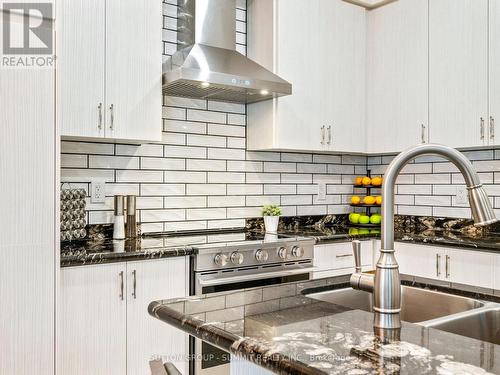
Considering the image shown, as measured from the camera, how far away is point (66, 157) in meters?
2.78

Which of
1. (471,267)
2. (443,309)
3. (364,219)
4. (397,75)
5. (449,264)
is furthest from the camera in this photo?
(364,219)

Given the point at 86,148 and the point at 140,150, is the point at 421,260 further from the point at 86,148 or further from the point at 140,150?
the point at 86,148

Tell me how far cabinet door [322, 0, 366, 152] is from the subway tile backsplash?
14.3 inches

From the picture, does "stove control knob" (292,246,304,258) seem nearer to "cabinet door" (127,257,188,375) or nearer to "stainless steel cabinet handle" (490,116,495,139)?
"cabinet door" (127,257,188,375)

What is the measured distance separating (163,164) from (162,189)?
165mm

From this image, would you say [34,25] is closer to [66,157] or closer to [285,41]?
[66,157]

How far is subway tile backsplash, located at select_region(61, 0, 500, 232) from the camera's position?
9.69 feet

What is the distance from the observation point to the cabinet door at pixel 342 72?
139 inches

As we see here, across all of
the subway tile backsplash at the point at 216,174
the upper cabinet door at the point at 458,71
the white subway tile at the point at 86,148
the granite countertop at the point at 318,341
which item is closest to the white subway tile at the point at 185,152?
the subway tile backsplash at the point at 216,174

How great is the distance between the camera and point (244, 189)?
3.52 metres

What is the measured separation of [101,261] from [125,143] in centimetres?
93

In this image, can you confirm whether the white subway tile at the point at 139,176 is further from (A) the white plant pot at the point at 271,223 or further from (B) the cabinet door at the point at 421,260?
(B) the cabinet door at the point at 421,260

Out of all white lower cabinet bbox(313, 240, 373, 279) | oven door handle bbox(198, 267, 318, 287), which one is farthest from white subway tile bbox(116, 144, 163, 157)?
white lower cabinet bbox(313, 240, 373, 279)

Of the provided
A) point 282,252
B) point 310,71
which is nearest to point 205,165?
point 282,252
